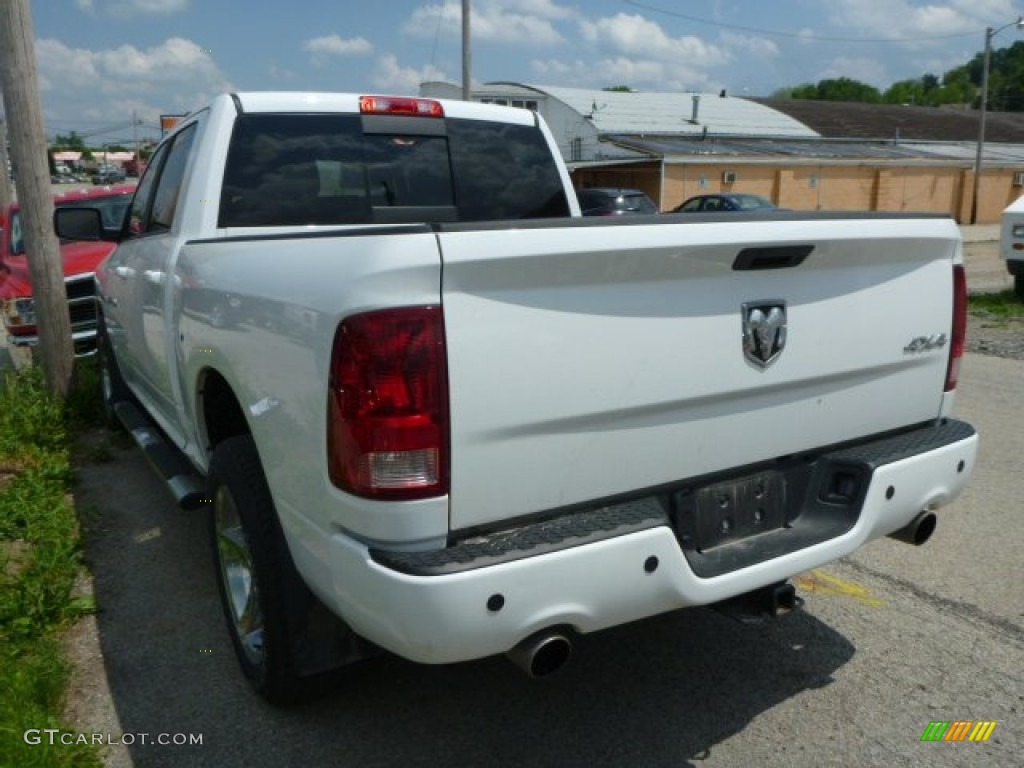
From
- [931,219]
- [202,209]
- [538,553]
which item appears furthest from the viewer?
[202,209]

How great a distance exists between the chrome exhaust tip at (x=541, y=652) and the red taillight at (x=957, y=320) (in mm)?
1777

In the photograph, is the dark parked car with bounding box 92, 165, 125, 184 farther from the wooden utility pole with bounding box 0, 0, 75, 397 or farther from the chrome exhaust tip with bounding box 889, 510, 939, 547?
the chrome exhaust tip with bounding box 889, 510, 939, 547

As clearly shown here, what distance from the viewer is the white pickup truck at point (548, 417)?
2088 mm

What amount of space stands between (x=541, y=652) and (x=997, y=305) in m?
12.4

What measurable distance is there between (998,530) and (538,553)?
11.0 feet

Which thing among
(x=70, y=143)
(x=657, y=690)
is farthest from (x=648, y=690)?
(x=70, y=143)

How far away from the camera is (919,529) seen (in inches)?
119

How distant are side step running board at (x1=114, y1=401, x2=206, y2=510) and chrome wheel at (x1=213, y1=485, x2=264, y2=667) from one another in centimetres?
33

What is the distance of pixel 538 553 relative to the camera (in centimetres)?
214

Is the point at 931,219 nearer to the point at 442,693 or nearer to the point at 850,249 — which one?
the point at 850,249

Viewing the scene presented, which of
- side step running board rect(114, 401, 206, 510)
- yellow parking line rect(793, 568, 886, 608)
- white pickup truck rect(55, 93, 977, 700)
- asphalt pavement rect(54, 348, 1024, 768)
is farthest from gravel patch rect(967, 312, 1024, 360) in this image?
side step running board rect(114, 401, 206, 510)

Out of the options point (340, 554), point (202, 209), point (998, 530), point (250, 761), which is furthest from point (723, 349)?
point (998, 530)

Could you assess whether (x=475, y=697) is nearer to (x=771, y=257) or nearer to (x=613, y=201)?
(x=771, y=257)

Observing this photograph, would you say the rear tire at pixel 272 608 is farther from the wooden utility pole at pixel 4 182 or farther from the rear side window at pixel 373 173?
the wooden utility pole at pixel 4 182
